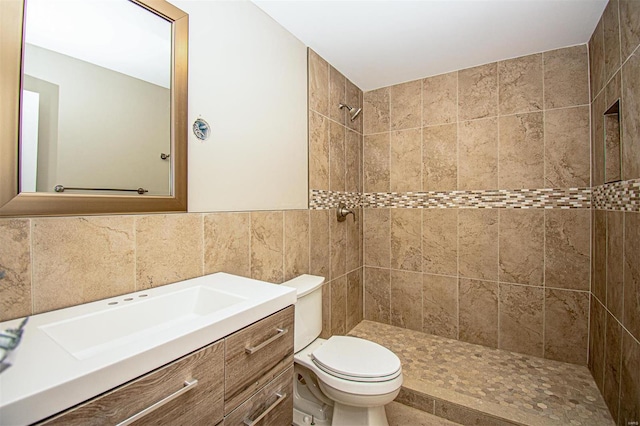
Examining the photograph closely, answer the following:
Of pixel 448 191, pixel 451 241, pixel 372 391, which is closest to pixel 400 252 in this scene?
pixel 451 241

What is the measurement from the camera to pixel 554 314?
2135mm

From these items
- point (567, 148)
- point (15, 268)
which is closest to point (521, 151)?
point (567, 148)

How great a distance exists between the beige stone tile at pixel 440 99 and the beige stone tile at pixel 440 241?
2.62 ft

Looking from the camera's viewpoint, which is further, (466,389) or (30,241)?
(466,389)

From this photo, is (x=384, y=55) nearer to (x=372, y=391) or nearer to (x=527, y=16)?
(x=527, y=16)

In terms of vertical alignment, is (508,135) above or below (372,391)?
above

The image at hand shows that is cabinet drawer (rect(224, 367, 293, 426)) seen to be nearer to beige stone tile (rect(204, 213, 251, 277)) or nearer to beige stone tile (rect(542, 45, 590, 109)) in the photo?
beige stone tile (rect(204, 213, 251, 277))

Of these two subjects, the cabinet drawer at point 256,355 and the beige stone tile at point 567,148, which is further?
the beige stone tile at point 567,148

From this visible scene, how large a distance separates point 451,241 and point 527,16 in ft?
5.28

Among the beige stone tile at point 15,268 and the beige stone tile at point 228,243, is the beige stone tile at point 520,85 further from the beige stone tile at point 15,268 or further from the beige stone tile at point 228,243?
the beige stone tile at point 15,268

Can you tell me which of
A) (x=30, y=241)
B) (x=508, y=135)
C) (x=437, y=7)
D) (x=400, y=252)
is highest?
(x=437, y=7)

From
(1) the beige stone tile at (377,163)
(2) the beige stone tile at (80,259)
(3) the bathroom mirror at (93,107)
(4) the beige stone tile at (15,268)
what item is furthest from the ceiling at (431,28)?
(4) the beige stone tile at (15,268)

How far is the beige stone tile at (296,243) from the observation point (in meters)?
1.86

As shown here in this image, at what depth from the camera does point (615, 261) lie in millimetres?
1564
